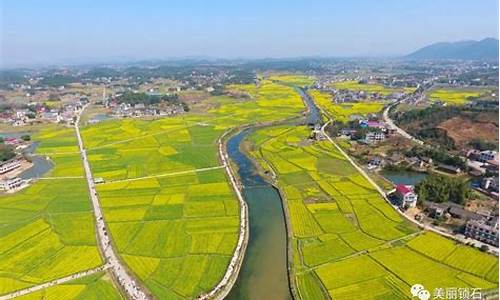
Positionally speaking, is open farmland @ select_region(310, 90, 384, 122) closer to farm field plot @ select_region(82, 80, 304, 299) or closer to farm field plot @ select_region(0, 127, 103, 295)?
farm field plot @ select_region(82, 80, 304, 299)

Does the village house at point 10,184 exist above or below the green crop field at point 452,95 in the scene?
below

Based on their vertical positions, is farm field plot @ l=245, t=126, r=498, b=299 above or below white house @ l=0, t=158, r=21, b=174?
above

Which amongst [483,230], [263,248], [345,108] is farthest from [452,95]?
[263,248]

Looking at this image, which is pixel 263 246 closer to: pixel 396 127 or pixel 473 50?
pixel 396 127

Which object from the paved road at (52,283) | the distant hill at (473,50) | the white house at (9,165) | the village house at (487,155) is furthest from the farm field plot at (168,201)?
the distant hill at (473,50)

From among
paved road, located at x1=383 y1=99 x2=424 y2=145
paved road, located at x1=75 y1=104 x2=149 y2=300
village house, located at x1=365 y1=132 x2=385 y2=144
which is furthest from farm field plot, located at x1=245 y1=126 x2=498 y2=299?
paved road, located at x1=383 y1=99 x2=424 y2=145

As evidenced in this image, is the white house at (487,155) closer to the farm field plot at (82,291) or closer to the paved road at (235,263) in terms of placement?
the paved road at (235,263)

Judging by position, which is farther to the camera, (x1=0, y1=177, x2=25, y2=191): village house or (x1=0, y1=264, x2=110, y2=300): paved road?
(x1=0, y1=177, x2=25, y2=191): village house
